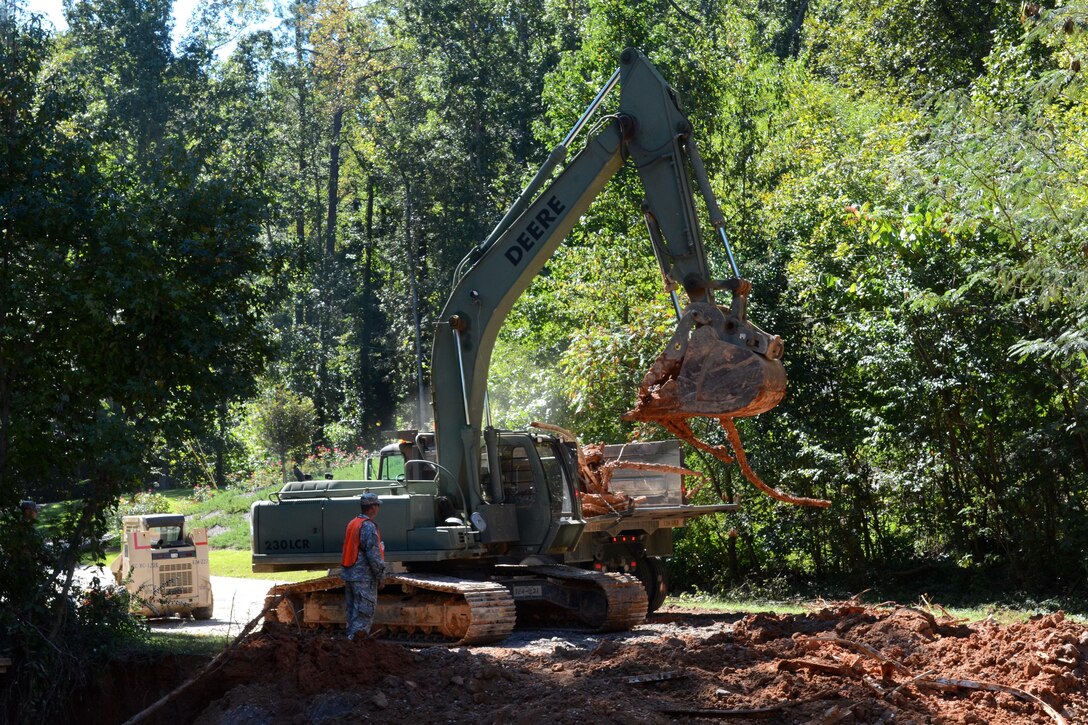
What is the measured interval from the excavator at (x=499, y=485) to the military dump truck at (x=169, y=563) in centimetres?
486

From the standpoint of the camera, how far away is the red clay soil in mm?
8625

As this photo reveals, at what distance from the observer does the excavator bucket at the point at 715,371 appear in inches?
434

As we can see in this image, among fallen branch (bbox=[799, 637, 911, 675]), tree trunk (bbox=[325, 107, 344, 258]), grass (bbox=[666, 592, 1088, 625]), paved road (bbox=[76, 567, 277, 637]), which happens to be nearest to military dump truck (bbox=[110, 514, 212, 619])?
paved road (bbox=[76, 567, 277, 637])

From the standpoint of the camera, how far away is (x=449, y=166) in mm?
46031

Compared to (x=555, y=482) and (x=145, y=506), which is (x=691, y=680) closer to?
(x=555, y=482)

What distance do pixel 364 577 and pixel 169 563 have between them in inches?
337

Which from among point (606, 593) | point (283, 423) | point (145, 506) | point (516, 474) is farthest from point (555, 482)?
point (283, 423)

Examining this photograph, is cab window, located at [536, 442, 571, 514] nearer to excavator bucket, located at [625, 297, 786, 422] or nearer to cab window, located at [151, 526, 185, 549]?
excavator bucket, located at [625, 297, 786, 422]

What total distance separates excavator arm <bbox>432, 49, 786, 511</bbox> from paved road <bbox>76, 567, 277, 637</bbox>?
3.72 metres

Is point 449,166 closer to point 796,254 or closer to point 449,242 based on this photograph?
point 449,242

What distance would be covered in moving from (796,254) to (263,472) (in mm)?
26559

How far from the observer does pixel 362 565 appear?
475 inches

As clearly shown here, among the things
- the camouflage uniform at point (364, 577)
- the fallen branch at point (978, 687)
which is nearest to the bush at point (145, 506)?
the camouflage uniform at point (364, 577)

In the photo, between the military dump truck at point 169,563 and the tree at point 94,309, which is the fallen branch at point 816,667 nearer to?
the tree at point 94,309
